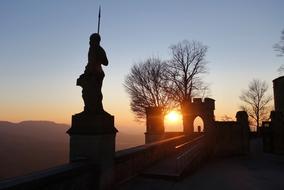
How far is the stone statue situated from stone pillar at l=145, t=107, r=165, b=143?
45.6ft

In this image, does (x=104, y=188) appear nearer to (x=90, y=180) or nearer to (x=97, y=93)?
(x=90, y=180)

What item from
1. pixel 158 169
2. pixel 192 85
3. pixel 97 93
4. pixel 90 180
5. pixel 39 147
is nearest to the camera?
pixel 90 180

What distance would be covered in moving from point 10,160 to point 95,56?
89750mm

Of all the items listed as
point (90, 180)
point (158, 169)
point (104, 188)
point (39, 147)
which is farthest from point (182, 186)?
point (39, 147)

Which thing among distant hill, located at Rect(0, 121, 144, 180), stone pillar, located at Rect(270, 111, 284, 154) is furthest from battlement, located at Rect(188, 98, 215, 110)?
distant hill, located at Rect(0, 121, 144, 180)

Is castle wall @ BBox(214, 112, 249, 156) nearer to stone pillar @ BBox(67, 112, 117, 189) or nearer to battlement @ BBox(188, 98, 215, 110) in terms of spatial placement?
battlement @ BBox(188, 98, 215, 110)

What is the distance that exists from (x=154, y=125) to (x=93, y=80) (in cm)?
1435

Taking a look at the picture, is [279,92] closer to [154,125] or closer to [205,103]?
[205,103]

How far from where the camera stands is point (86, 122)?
6.05 metres

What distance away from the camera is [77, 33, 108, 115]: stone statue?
20.4ft

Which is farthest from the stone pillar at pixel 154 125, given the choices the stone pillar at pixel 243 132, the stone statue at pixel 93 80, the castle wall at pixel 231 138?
the stone statue at pixel 93 80

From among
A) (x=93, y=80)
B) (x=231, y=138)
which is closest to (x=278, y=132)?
(x=231, y=138)

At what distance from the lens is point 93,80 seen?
20.5ft

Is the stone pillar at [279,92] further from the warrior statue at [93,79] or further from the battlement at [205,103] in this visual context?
the warrior statue at [93,79]
